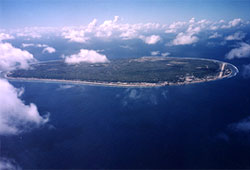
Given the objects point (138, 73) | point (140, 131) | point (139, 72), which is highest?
point (139, 72)

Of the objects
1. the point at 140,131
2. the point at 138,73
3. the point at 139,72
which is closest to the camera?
the point at 140,131

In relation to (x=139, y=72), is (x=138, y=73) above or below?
below

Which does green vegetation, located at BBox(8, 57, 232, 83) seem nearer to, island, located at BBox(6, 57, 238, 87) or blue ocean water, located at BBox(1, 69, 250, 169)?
island, located at BBox(6, 57, 238, 87)

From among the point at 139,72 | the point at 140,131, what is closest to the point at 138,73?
the point at 139,72

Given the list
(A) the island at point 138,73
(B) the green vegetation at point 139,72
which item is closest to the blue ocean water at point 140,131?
(A) the island at point 138,73

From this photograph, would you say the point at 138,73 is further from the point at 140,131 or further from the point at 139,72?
the point at 140,131

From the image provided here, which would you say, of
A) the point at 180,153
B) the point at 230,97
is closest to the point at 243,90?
the point at 230,97

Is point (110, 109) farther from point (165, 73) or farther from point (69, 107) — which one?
point (165, 73)

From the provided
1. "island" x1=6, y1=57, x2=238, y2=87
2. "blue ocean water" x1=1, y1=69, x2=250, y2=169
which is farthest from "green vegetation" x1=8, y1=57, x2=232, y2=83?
"blue ocean water" x1=1, y1=69, x2=250, y2=169
